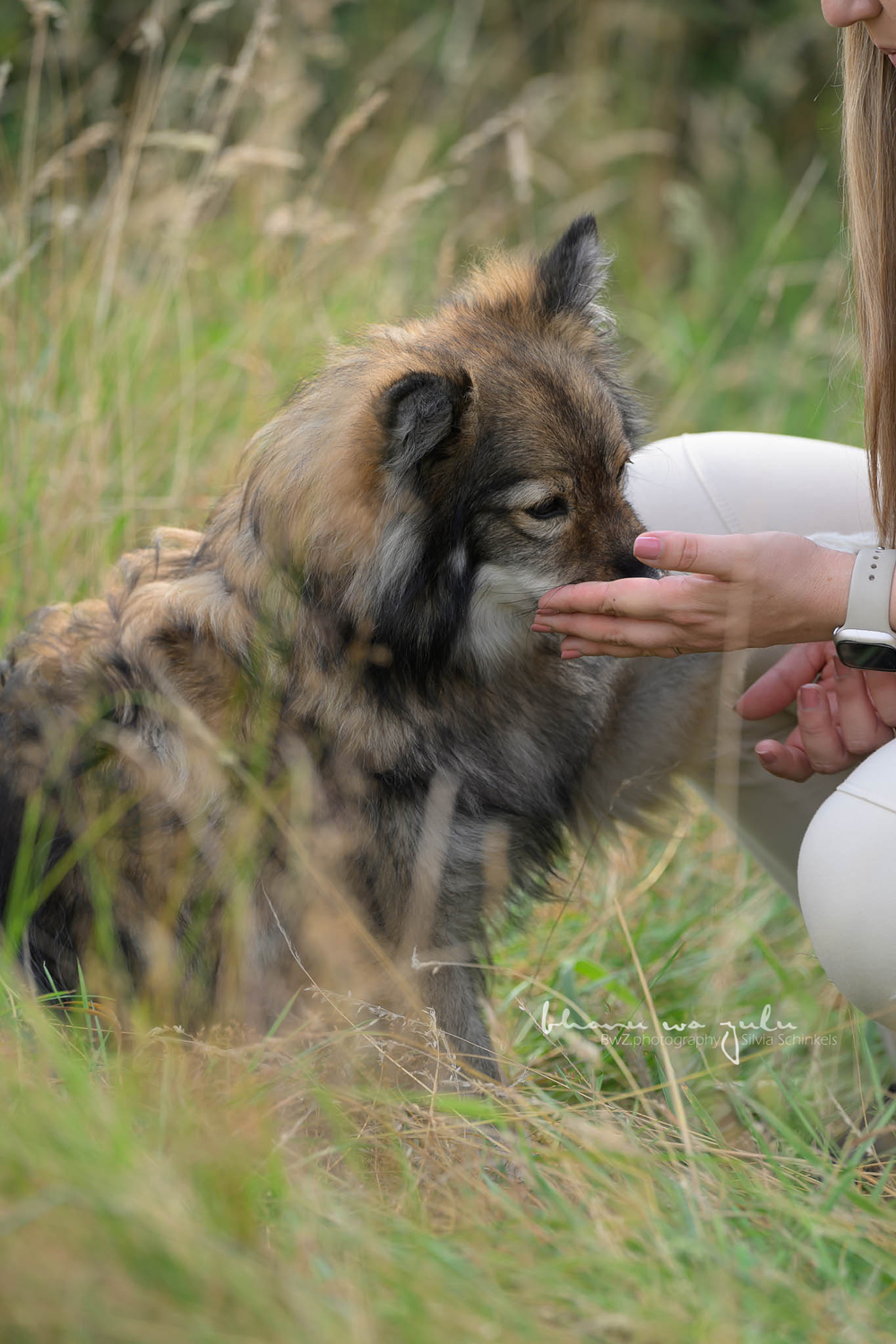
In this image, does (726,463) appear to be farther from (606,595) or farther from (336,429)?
(336,429)

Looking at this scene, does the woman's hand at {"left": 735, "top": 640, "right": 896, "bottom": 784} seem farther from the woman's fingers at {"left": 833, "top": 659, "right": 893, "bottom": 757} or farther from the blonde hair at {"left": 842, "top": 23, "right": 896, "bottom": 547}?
the blonde hair at {"left": 842, "top": 23, "right": 896, "bottom": 547}

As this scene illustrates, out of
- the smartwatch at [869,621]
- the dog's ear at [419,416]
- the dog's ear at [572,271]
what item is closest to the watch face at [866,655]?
the smartwatch at [869,621]

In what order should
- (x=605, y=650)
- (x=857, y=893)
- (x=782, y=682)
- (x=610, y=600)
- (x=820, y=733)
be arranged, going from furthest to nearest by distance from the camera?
1. (x=782, y=682)
2. (x=820, y=733)
3. (x=605, y=650)
4. (x=610, y=600)
5. (x=857, y=893)

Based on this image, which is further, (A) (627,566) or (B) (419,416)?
(A) (627,566)

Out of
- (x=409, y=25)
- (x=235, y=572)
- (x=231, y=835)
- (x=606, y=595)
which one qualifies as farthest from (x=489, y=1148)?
(x=409, y=25)

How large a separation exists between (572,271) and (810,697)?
0.91 m

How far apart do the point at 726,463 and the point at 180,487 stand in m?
1.60

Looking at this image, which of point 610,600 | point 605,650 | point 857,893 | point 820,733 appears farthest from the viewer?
point 820,733

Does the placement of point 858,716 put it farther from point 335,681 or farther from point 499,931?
point 335,681

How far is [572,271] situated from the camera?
7.44 ft

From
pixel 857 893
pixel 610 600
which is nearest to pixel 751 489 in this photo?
pixel 610 600

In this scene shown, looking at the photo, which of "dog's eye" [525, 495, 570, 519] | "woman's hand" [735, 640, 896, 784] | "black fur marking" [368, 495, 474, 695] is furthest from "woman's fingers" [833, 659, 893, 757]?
"black fur marking" [368, 495, 474, 695]

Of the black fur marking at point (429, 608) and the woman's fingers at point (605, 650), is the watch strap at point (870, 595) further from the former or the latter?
the black fur marking at point (429, 608)

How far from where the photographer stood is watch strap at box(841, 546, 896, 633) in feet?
6.28
